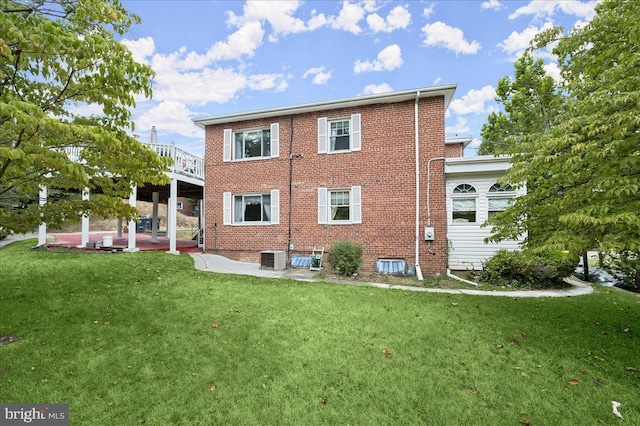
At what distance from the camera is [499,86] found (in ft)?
60.0

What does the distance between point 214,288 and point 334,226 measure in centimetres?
480

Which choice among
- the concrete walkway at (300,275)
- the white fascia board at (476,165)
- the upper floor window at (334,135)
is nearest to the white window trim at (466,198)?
the white fascia board at (476,165)

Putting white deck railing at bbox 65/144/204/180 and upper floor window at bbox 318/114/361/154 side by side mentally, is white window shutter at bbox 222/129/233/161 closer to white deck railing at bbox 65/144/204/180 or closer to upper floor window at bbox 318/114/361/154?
white deck railing at bbox 65/144/204/180

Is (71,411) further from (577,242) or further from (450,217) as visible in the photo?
(450,217)

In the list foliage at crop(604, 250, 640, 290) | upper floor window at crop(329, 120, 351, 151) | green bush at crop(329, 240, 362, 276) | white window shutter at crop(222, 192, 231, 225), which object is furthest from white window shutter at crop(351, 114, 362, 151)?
foliage at crop(604, 250, 640, 290)

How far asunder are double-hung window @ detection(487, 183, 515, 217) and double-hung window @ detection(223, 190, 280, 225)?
23.9 feet

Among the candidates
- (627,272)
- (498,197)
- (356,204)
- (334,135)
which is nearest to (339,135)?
(334,135)

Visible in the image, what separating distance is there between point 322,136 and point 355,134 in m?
1.20

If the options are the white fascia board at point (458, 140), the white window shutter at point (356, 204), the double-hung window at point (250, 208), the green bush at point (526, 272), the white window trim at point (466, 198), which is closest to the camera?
the green bush at point (526, 272)

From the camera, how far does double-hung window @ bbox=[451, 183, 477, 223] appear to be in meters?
9.66

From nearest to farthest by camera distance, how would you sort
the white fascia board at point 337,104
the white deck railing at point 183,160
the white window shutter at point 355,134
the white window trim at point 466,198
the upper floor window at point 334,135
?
the white fascia board at point 337,104
the white window trim at point 466,198
the white window shutter at point 355,134
the upper floor window at point 334,135
the white deck railing at point 183,160

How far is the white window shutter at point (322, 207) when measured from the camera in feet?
34.4

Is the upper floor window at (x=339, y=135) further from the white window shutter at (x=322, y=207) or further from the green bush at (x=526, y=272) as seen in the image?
the green bush at (x=526, y=272)

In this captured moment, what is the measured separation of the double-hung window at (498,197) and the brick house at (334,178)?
155 centimetres
